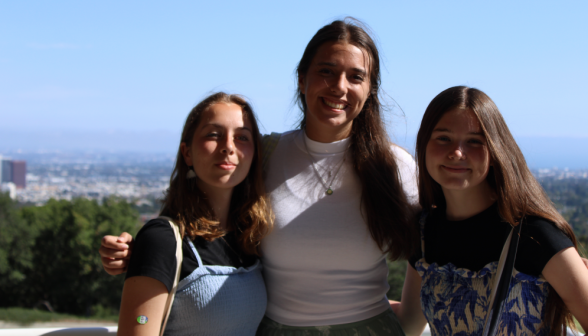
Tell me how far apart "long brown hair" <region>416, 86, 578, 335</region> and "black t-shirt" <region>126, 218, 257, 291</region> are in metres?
1.18

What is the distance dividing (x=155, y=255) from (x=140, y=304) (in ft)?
0.68

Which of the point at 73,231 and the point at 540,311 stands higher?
the point at 540,311

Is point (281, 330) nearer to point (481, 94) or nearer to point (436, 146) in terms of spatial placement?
point (436, 146)

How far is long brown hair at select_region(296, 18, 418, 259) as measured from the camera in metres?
2.34

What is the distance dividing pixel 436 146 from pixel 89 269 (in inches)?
1281

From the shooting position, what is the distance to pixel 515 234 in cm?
188

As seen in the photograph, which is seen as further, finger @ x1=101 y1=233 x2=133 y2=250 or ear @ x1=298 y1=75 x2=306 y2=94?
ear @ x1=298 y1=75 x2=306 y2=94

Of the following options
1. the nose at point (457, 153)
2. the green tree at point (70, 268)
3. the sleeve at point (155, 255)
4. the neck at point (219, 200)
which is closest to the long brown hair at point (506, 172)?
the nose at point (457, 153)

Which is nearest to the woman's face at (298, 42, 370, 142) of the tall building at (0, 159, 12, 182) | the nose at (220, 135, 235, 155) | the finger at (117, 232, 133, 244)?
the nose at (220, 135, 235, 155)

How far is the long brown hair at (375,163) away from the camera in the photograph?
92.0 inches

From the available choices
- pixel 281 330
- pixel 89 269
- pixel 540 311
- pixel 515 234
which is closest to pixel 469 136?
pixel 515 234

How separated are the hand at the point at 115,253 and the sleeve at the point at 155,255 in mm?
62

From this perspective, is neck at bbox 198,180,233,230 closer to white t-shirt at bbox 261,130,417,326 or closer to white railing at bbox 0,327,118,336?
white t-shirt at bbox 261,130,417,326

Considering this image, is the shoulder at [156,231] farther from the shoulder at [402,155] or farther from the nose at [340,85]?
the shoulder at [402,155]
